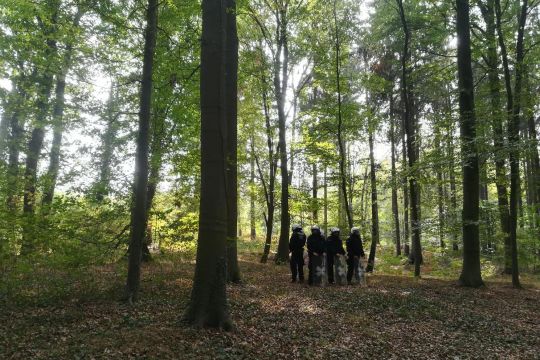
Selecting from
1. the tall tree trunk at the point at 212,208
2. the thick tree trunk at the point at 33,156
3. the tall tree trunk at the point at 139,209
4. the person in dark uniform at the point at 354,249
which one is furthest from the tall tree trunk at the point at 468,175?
the thick tree trunk at the point at 33,156

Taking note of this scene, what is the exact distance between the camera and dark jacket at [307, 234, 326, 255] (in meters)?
12.5

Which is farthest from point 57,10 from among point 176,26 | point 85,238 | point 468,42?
point 468,42

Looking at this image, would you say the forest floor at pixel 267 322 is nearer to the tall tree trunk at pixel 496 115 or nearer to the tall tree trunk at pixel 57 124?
the tall tree trunk at pixel 57 124

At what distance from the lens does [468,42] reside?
517 inches

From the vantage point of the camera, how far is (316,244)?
491 inches

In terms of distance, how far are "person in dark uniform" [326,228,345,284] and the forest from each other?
0.48ft

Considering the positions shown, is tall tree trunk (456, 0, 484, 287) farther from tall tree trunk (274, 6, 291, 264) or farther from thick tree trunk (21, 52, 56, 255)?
thick tree trunk (21, 52, 56, 255)

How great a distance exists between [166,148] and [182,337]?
750cm

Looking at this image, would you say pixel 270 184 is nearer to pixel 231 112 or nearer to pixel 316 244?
pixel 316 244

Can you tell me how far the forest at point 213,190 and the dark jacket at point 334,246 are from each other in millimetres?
116

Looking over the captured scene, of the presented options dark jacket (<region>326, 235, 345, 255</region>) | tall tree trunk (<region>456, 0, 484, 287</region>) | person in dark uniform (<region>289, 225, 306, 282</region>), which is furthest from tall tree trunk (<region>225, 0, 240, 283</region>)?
tall tree trunk (<region>456, 0, 484, 287</region>)

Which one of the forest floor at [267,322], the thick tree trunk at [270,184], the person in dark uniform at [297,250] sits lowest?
the forest floor at [267,322]

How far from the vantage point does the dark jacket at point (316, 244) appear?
490 inches

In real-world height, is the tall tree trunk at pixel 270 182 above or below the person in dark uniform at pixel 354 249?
above
